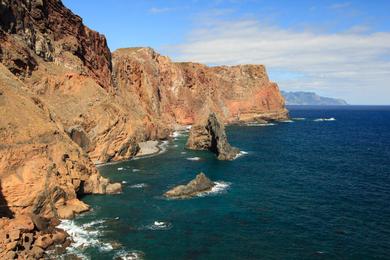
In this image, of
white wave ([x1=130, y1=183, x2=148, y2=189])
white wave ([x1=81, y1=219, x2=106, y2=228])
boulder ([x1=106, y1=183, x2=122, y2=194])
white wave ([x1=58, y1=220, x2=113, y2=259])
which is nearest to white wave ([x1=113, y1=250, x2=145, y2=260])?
white wave ([x1=58, y1=220, x2=113, y2=259])

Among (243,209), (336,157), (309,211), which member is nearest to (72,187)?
(243,209)

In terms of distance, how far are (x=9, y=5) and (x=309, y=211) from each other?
3120 inches

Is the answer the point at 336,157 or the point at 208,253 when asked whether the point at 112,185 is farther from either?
the point at 336,157

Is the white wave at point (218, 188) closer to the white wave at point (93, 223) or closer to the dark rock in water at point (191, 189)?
the dark rock in water at point (191, 189)

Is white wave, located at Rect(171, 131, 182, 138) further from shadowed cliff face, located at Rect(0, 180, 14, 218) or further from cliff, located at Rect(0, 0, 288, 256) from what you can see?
shadowed cliff face, located at Rect(0, 180, 14, 218)

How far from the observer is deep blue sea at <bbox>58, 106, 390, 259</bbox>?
49938mm

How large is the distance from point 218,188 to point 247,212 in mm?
15424

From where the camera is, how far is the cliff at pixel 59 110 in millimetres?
60062

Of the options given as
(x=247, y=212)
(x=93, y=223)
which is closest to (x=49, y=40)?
(x=93, y=223)

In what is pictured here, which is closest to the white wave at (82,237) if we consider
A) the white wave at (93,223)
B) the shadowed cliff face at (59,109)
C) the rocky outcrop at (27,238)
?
the white wave at (93,223)

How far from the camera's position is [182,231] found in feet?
182

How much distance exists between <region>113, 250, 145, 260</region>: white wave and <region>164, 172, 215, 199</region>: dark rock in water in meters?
24.2

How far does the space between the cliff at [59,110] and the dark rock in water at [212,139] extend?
18.2 metres

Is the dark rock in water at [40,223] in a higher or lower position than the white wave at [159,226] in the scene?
higher
